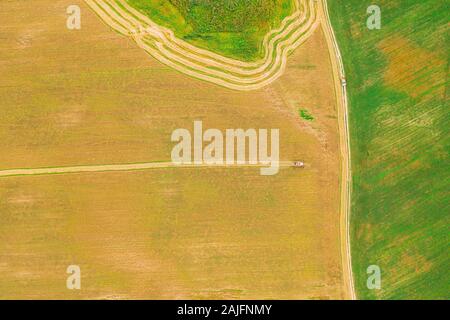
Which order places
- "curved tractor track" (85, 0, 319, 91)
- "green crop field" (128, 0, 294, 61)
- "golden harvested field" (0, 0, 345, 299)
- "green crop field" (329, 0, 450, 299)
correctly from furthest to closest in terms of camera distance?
"curved tractor track" (85, 0, 319, 91) → "green crop field" (128, 0, 294, 61) → "golden harvested field" (0, 0, 345, 299) → "green crop field" (329, 0, 450, 299)

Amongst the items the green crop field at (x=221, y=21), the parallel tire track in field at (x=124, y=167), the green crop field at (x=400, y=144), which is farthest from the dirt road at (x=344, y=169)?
the green crop field at (x=221, y=21)

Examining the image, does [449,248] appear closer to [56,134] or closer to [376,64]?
[376,64]

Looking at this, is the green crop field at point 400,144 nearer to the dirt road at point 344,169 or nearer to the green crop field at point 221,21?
the dirt road at point 344,169

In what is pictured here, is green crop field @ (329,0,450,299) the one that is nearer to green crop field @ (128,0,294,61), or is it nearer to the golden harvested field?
the golden harvested field

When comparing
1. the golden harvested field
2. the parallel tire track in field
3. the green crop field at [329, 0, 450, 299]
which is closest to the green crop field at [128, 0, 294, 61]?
the golden harvested field

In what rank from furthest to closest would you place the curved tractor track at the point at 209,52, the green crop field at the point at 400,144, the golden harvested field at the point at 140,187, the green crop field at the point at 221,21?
the curved tractor track at the point at 209,52 < the green crop field at the point at 221,21 < the golden harvested field at the point at 140,187 < the green crop field at the point at 400,144
